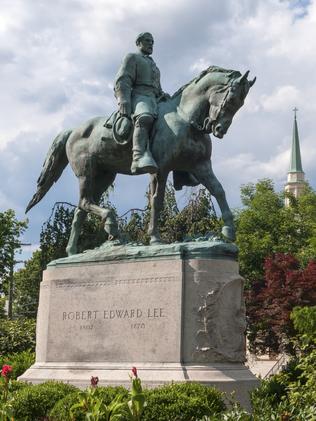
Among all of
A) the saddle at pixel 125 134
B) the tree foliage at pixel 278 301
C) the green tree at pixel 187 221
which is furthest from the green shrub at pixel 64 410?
the tree foliage at pixel 278 301

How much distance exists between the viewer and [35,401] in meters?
10.6

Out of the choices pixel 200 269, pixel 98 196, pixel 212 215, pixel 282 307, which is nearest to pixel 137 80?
pixel 98 196

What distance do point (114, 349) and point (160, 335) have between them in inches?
39.1

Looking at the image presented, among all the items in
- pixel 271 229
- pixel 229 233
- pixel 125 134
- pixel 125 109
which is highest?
pixel 271 229

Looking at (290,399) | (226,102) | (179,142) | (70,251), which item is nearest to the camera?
(290,399)

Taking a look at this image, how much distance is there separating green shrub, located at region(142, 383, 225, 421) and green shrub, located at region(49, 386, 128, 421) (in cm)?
43

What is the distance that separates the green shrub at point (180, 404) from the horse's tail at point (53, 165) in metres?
6.27

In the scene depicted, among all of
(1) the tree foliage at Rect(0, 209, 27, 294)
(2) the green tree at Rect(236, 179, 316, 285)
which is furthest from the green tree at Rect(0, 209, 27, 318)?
(2) the green tree at Rect(236, 179, 316, 285)

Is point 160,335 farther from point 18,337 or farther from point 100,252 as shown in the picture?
point 18,337

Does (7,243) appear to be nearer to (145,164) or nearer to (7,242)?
(7,242)

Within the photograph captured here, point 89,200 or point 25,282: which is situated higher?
point 25,282

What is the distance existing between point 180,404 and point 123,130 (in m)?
5.41

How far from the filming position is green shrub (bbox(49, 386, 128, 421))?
970 cm

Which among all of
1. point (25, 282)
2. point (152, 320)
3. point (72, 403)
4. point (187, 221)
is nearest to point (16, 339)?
point (187, 221)
